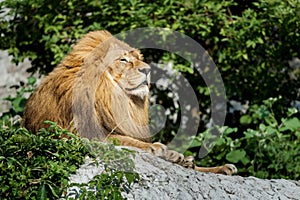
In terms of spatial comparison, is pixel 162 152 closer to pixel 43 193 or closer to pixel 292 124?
pixel 43 193

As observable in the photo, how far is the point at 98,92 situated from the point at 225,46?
3.14 meters

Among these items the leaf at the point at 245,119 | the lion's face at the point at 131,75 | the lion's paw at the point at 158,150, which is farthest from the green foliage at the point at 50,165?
the leaf at the point at 245,119

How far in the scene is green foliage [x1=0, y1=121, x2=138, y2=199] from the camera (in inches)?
195

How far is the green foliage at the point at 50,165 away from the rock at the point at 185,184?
9cm

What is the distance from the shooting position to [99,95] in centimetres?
628

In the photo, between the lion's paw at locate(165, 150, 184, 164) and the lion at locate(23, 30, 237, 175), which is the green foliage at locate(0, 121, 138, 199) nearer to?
the lion's paw at locate(165, 150, 184, 164)

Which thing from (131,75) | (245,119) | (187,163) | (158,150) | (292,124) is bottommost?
(245,119)

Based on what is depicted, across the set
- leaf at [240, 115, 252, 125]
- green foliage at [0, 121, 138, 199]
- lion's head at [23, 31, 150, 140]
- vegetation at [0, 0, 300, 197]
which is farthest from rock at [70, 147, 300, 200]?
leaf at [240, 115, 252, 125]

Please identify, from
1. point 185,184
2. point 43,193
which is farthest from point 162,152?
point 43,193

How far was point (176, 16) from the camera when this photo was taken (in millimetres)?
8938

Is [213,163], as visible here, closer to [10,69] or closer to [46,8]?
[46,8]

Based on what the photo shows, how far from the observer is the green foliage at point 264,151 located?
26.0ft

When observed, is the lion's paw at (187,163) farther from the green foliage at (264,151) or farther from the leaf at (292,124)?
the leaf at (292,124)

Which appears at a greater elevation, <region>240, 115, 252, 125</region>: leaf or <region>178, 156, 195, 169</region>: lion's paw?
<region>178, 156, 195, 169</region>: lion's paw
